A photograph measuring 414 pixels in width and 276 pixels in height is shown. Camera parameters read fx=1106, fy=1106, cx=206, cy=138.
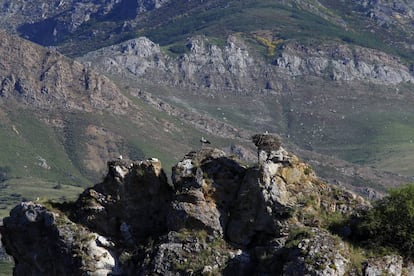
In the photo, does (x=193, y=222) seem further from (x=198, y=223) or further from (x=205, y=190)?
(x=205, y=190)

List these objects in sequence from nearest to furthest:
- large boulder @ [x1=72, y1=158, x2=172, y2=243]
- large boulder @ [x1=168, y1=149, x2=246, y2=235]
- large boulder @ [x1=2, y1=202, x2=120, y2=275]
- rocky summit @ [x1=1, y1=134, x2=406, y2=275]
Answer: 1. rocky summit @ [x1=1, y1=134, x2=406, y2=275]
2. large boulder @ [x1=168, y1=149, x2=246, y2=235]
3. large boulder @ [x1=2, y1=202, x2=120, y2=275]
4. large boulder @ [x1=72, y1=158, x2=172, y2=243]

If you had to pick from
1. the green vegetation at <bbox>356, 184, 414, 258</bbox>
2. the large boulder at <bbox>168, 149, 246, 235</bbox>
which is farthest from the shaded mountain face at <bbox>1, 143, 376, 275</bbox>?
the green vegetation at <bbox>356, 184, 414, 258</bbox>

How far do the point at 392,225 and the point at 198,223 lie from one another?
670 centimetres

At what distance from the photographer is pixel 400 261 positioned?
36156 millimetres

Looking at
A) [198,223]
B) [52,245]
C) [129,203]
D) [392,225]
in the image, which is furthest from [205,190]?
[392,225]

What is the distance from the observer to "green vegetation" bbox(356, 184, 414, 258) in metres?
36.8

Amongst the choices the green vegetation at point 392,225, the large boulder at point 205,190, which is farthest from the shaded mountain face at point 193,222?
the green vegetation at point 392,225

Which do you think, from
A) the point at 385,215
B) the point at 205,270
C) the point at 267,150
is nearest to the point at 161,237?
the point at 205,270

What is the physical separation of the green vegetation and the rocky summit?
86cm

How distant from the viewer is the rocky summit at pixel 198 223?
36.8m

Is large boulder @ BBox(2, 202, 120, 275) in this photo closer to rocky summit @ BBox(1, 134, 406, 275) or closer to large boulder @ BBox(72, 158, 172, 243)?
rocky summit @ BBox(1, 134, 406, 275)

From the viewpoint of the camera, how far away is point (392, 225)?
3766 cm

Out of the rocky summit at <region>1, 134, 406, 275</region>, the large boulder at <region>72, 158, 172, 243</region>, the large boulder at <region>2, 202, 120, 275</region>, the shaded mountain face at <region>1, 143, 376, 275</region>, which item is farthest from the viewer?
the large boulder at <region>72, 158, 172, 243</region>

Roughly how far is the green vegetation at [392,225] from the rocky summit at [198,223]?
865mm
